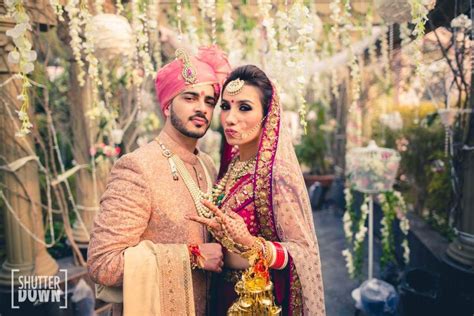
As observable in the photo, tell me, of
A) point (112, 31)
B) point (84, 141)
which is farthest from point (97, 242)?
point (84, 141)

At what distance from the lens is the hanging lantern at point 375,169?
12.1 feet

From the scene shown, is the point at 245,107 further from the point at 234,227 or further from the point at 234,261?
the point at 234,261

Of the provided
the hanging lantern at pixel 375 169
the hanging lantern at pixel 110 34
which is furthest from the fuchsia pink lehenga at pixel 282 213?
the hanging lantern at pixel 375 169

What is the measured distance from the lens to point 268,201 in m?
1.64

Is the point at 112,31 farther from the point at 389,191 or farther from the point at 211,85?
the point at 389,191

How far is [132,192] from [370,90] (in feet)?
25.0

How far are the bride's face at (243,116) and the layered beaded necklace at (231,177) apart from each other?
0.14 metres

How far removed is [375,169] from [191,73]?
2608mm

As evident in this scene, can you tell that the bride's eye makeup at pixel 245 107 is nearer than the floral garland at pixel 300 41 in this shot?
Yes

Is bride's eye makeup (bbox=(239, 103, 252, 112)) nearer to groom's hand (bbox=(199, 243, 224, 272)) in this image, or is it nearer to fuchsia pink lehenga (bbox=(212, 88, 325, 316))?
fuchsia pink lehenga (bbox=(212, 88, 325, 316))

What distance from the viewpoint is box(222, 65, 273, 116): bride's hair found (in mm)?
1729

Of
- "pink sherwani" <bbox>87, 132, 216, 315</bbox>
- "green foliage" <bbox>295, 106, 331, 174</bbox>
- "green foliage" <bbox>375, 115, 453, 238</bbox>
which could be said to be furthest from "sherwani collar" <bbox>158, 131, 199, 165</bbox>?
"green foliage" <bbox>295, 106, 331, 174</bbox>

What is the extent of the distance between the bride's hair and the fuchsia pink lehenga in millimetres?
36

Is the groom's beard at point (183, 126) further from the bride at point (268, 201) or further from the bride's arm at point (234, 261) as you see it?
the bride's arm at point (234, 261)
